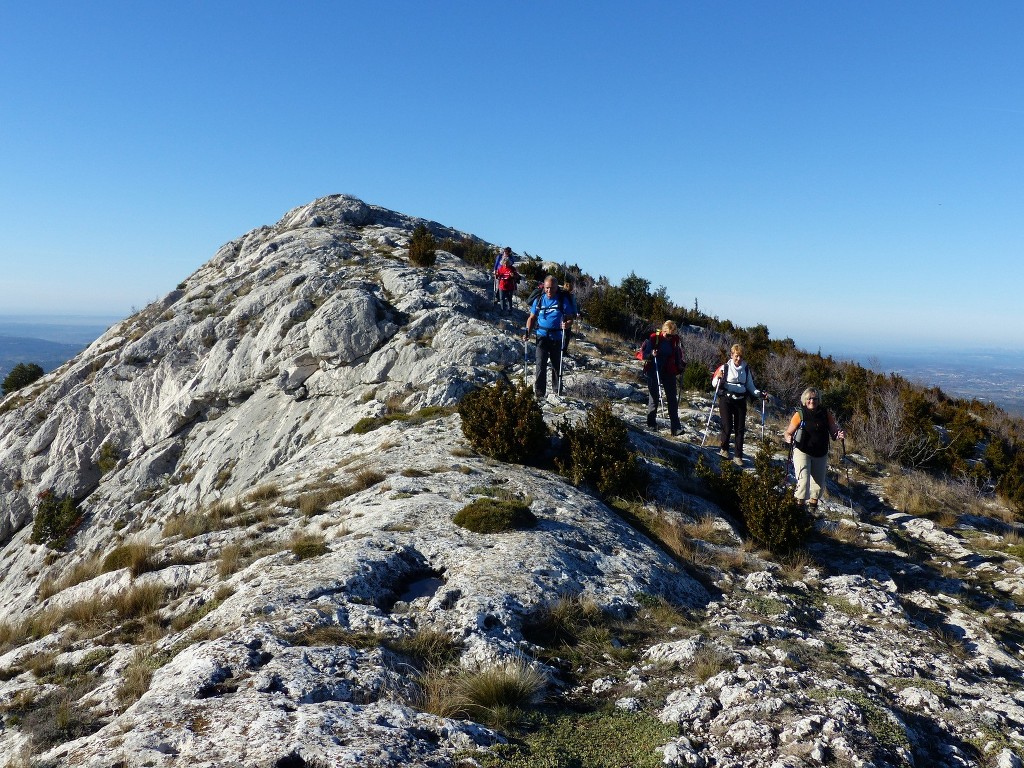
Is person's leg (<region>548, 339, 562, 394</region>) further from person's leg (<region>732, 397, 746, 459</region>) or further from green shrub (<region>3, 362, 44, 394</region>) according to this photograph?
green shrub (<region>3, 362, 44, 394</region>)

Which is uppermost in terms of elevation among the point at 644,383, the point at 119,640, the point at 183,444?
the point at 644,383

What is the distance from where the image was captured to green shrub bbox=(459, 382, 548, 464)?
1080 centimetres

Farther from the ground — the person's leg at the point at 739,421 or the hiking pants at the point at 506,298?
the hiking pants at the point at 506,298

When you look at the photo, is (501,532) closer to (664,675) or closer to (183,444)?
(664,675)

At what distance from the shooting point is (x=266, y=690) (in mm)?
4137

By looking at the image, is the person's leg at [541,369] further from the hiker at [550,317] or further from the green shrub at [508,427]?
the green shrub at [508,427]

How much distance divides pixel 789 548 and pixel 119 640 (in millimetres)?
9251

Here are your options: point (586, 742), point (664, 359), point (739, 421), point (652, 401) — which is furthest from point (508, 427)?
point (586, 742)

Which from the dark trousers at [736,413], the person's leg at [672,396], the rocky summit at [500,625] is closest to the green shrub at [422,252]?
the rocky summit at [500,625]

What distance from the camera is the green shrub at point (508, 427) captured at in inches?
425

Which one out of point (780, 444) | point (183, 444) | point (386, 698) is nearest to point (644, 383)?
point (780, 444)

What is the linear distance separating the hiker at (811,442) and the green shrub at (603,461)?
2878 millimetres

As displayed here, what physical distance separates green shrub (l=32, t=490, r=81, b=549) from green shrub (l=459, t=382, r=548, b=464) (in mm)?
15835

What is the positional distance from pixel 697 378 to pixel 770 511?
940 cm
